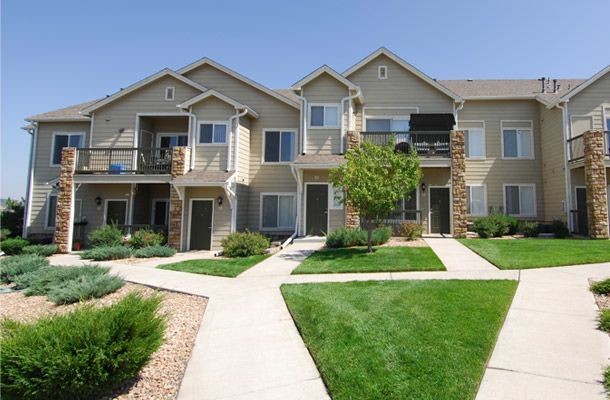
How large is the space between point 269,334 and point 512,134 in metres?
19.5

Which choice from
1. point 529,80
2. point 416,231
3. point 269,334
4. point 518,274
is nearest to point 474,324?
point 269,334

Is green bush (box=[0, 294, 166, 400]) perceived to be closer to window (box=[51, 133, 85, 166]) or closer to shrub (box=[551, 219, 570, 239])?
shrub (box=[551, 219, 570, 239])

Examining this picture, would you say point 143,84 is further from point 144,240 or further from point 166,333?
point 166,333

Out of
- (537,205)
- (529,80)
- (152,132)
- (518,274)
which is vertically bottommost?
(518,274)

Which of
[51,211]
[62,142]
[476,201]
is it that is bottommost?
[51,211]

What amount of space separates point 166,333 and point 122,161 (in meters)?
14.7

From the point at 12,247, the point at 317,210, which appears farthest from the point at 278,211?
the point at 12,247

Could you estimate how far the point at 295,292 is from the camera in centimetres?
752

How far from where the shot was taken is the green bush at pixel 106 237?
15906 mm

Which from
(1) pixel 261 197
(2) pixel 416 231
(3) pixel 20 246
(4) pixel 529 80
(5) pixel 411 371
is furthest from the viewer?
(4) pixel 529 80

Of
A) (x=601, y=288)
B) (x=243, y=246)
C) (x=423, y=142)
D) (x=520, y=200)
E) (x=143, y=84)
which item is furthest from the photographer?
(x=520, y=200)

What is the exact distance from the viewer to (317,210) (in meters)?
17.0

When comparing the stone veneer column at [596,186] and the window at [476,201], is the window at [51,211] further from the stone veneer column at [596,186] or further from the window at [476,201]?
the stone veneer column at [596,186]

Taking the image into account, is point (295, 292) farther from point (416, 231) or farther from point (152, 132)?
point (152, 132)
